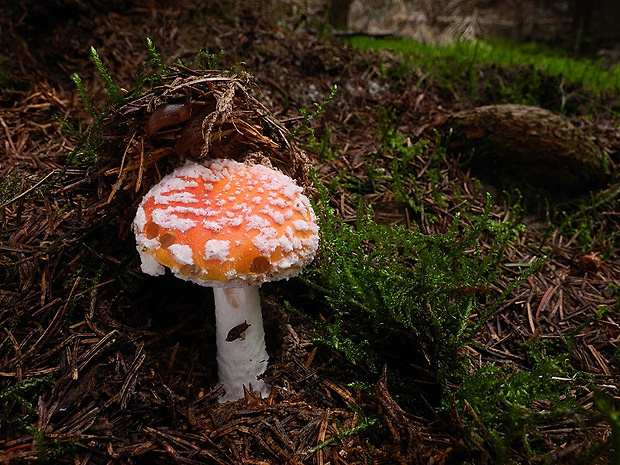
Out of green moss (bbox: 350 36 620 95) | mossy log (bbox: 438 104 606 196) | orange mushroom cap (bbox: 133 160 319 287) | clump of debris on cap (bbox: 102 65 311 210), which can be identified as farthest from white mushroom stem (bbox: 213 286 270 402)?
green moss (bbox: 350 36 620 95)

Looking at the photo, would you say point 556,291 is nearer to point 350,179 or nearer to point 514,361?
point 514,361

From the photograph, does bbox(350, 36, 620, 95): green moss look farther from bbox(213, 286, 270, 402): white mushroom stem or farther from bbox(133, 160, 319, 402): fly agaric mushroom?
bbox(213, 286, 270, 402): white mushroom stem

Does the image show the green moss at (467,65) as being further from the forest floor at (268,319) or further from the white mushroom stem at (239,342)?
the white mushroom stem at (239,342)

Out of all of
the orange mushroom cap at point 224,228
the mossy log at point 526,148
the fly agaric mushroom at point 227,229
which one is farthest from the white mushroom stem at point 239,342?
the mossy log at point 526,148

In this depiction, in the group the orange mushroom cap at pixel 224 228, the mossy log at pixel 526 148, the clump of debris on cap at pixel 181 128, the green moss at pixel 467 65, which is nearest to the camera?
the orange mushroom cap at pixel 224 228

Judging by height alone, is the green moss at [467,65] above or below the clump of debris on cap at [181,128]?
below

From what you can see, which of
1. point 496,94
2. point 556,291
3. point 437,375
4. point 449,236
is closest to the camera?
point 437,375

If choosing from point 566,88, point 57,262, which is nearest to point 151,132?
point 57,262

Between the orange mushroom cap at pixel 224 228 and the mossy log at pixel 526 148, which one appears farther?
the mossy log at pixel 526 148
